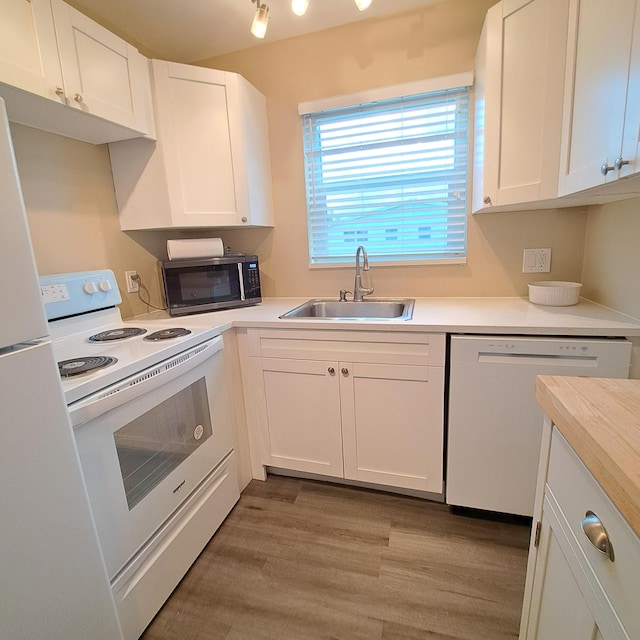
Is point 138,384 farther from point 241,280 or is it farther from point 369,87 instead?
point 369,87

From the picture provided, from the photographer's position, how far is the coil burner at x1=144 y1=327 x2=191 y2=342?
4.68 ft

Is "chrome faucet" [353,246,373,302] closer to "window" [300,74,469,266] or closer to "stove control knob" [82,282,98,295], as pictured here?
"window" [300,74,469,266]

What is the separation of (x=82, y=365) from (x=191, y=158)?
1236 millimetres

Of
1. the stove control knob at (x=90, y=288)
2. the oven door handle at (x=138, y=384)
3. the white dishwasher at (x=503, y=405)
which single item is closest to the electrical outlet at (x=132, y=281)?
the stove control knob at (x=90, y=288)

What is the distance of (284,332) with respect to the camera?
167 cm

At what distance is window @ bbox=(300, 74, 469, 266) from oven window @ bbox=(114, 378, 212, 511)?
3.90ft

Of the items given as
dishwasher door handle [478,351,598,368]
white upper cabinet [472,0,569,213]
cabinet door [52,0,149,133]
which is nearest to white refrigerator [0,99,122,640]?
cabinet door [52,0,149,133]

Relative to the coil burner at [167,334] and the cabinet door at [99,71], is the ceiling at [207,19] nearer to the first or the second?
the cabinet door at [99,71]

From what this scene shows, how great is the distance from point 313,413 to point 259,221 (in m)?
1.16

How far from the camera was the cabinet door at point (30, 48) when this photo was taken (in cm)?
110

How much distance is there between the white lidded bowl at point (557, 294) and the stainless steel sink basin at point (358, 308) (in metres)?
0.60

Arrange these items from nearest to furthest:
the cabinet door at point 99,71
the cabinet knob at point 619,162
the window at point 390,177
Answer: the cabinet knob at point 619,162 < the cabinet door at point 99,71 < the window at point 390,177

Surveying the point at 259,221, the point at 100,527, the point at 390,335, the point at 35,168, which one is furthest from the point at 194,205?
the point at 100,527

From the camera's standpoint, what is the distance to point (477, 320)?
1.46 metres
